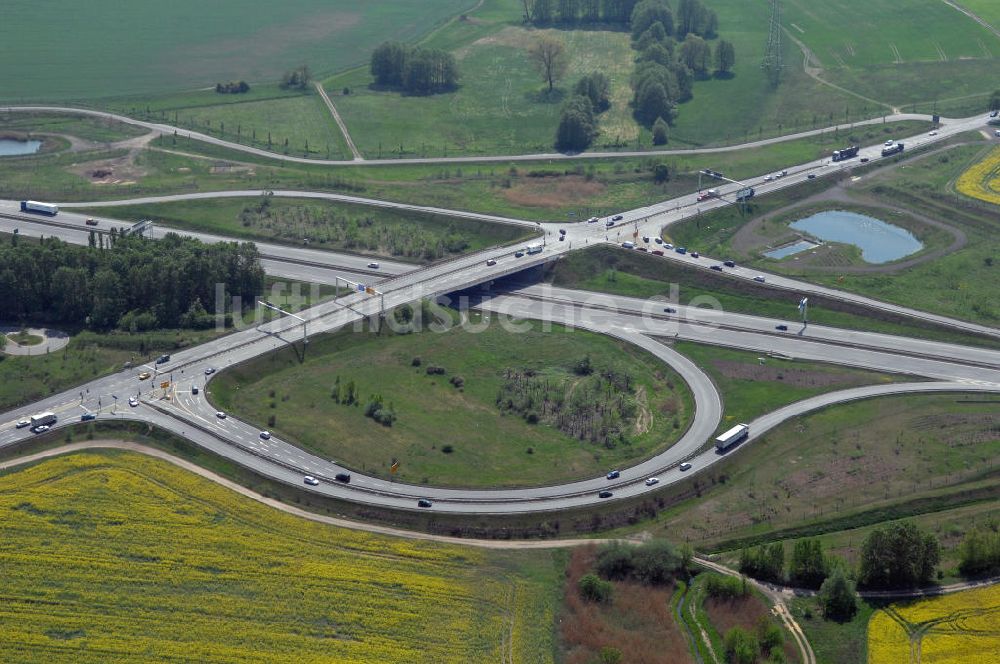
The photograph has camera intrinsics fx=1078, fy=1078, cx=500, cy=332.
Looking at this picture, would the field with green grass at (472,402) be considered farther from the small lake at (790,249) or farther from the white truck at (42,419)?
the small lake at (790,249)

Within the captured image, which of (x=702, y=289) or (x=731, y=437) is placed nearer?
(x=731, y=437)

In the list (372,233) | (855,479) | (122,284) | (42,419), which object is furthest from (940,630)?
(122,284)

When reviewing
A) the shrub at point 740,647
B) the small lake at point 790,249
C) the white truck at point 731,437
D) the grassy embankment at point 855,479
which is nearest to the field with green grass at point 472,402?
the white truck at point 731,437

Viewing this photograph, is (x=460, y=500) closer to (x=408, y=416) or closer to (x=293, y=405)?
(x=408, y=416)

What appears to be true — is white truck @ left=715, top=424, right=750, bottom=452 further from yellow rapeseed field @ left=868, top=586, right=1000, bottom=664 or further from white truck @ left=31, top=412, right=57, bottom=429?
white truck @ left=31, top=412, right=57, bottom=429

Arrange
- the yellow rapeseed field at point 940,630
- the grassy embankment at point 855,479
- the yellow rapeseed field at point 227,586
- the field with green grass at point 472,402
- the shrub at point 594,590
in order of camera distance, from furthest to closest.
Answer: the field with green grass at point 472,402 → the grassy embankment at point 855,479 → the shrub at point 594,590 → the yellow rapeseed field at point 227,586 → the yellow rapeseed field at point 940,630

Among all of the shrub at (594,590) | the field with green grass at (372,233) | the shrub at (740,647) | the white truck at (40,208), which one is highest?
the white truck at (40,208)

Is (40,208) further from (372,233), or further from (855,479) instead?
(855,479)
